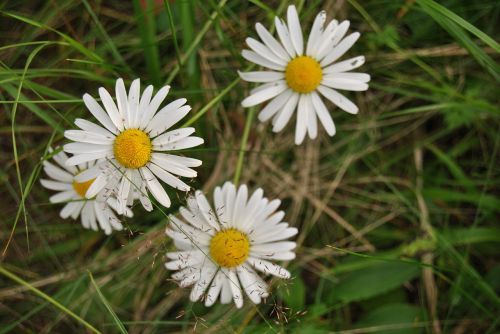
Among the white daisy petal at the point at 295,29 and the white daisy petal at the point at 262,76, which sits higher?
the white daisy petal at the point at 295,29

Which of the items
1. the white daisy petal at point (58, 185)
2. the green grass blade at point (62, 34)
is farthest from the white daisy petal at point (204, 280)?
the green grass blade at point (62, 34)

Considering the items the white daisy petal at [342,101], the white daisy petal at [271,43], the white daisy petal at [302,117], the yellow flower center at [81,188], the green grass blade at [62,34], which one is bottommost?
the yellow flower center at [81,188]

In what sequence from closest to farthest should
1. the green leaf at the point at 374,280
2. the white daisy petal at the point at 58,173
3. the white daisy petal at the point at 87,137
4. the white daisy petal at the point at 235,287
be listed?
the white daisy petal at the point at 87,137, the white daisy petal at the point at 235,287, the white daisy petal at the point at 58,173, the green leaf at the point at 374,280

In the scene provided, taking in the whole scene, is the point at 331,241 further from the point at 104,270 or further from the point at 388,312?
the point at 104,270

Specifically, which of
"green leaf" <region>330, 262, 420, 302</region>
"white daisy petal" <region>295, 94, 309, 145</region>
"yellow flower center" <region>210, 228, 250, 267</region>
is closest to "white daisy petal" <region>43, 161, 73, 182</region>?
"yellow flower center" <region>210, 228, 250, 267</region>

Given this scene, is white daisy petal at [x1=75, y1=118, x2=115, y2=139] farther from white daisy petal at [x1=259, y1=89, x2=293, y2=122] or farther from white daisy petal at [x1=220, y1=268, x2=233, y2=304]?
white daisy petal at [x1=220, y1=268, x2=233, y2=304]

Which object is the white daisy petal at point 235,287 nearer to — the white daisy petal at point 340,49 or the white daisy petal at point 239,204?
the white daisy petal at point 239,204

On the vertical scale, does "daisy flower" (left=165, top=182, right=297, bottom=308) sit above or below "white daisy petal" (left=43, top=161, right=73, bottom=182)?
below
